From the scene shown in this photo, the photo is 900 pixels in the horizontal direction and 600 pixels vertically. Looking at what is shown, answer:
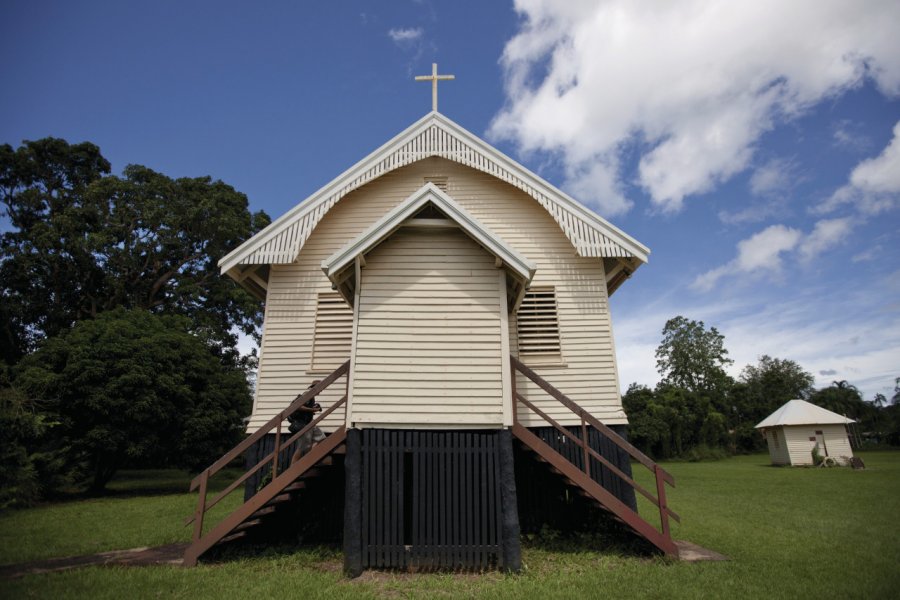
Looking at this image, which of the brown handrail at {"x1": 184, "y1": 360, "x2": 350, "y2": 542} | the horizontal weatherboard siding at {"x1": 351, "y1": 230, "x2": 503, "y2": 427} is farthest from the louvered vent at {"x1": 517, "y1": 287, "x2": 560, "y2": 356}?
the brown handrail at {"x1": 184, "y1": 360, "x2": 350, "y2": 542}

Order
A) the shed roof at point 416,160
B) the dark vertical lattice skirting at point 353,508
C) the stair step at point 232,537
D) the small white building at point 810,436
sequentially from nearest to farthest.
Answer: the dark vertical lattice skirting at point 353,508, the stair step at point 232,537, the shed roof at point 416,160, the small white building at point 810,436

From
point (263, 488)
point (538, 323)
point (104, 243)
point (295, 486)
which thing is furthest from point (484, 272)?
point (104, 243)

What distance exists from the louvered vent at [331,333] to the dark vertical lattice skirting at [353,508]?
9.91ft

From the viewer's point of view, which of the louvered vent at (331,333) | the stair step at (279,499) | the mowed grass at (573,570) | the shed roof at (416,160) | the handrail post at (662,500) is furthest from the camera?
the shed roof at (416,160)

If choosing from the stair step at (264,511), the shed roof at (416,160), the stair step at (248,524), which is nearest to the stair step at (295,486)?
the stair step at (264,511)

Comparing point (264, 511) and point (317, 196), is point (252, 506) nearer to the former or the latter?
point (264, 511)

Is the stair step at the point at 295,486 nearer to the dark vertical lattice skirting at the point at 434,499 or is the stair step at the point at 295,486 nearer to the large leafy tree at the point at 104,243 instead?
the dark vertical lattice skirting at the point at 434,499

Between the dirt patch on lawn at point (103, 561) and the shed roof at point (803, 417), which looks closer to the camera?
the dirt patch on lawn at point (103, 561)

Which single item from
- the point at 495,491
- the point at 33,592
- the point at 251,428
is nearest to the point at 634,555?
the point at 495,491

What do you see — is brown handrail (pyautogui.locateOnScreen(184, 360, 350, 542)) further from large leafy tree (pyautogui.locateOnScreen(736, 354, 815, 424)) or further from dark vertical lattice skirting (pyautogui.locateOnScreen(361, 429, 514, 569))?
large leafy tree (pyautogui.locateOnScreen(736, 354, 815, 424))

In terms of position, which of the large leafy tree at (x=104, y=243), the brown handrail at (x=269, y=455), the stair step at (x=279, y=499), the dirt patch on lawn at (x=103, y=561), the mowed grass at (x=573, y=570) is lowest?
the mowed grass at (x=573, y=570)

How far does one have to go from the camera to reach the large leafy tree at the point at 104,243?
82.6 ft

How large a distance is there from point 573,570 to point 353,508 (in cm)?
361

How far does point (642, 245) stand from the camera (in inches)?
420
